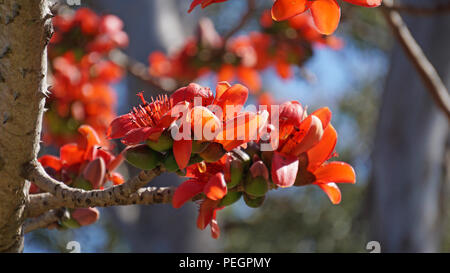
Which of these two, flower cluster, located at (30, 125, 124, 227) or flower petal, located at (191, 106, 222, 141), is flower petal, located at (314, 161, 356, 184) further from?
flower cluster, located at (30, 125, 124, 227)

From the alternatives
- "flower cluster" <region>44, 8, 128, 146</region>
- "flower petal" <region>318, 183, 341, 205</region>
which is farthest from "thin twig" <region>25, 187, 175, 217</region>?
"flower cluster" <region>44, 8, 128, 146</region>

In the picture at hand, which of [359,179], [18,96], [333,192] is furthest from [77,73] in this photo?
[359,179]

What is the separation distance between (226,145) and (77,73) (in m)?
1.47

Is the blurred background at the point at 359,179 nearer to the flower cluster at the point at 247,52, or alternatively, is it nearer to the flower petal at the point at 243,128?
the flower cluster at the point at 247,52

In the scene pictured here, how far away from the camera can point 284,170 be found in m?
0.69

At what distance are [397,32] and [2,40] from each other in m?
0.92

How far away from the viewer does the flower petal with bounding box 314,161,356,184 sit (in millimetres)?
754

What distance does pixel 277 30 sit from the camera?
2.25 metres

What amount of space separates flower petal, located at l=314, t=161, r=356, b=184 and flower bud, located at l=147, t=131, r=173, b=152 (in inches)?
8.1

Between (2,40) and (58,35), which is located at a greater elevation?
(58,35)

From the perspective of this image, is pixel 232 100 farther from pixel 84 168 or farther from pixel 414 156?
pixel 414 156
